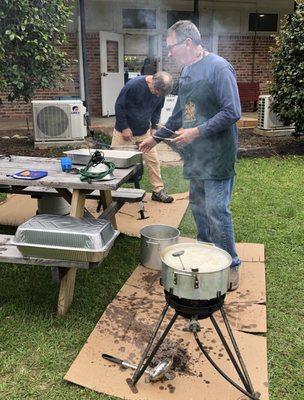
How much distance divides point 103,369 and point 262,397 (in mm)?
846

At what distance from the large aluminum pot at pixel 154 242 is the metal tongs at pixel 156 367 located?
3.84 ft

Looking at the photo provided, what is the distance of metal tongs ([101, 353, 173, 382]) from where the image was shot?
2.25m

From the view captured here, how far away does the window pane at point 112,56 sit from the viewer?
10634 millimetres

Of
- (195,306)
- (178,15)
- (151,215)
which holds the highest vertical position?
(178,15)

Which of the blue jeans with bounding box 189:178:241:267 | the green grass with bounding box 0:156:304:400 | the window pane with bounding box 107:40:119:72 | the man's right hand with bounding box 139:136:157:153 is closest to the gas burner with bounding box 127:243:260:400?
the green grass with bounding box 0:156:304:400

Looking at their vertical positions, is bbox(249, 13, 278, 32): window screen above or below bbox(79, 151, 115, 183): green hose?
above

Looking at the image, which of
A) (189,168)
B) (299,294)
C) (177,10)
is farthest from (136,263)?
(177,10)

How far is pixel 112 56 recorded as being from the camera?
10.8 meters

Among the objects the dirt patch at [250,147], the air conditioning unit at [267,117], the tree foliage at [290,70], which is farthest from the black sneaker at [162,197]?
the air conditioning unit at [267,117]

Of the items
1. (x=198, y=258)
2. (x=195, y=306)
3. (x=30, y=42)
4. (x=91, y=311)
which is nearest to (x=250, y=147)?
(x=30, y=42)

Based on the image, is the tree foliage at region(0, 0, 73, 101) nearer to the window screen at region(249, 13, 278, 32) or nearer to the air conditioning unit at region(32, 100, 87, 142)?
the air conditioning unit at region(32, 100, 87, 142)

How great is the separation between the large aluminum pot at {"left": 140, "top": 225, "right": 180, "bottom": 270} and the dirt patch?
405cm

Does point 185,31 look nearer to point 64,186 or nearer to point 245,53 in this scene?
point 64,186

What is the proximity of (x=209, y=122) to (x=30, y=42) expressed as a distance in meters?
3.99
